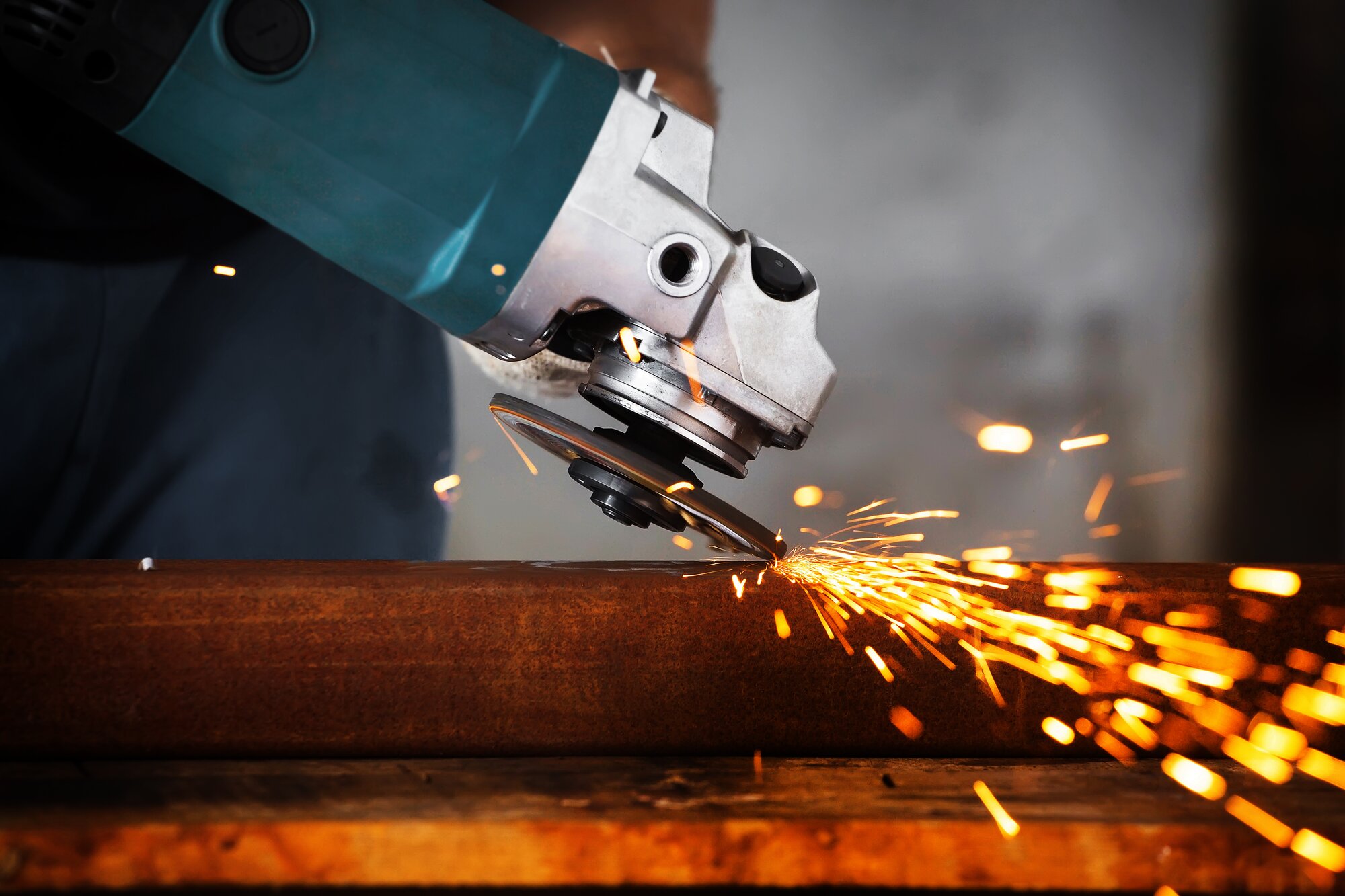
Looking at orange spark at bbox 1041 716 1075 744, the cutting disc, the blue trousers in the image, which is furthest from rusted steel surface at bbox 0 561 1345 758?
the blue trousers

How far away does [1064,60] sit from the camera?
2.45m

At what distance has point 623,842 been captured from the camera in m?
0.66

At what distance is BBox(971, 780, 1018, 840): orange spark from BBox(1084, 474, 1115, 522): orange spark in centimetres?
194

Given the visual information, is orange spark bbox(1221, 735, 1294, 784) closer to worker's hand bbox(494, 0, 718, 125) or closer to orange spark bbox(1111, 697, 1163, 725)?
orange spark bbox(1111, 697, 1163, 725)

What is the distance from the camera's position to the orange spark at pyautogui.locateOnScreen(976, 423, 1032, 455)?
8.11 feet

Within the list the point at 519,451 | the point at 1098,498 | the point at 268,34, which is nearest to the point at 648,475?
the point at 268,34

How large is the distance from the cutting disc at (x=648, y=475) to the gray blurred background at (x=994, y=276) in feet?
5.14

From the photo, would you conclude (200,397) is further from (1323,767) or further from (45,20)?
(1323,767)

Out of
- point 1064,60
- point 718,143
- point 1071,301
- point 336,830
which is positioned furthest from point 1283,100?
point 336,830

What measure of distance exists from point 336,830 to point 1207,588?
0.89 meters

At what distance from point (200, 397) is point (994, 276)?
200cm

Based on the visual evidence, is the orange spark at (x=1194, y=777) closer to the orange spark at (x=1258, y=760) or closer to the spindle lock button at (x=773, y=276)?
the orange spark at (x=1258, y=760)

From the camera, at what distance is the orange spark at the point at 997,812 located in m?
0.67

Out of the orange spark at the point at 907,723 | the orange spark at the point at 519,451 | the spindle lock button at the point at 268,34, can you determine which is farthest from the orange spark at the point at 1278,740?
the orange spark at the point at 519,451
